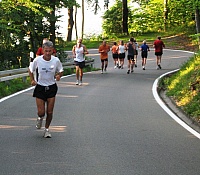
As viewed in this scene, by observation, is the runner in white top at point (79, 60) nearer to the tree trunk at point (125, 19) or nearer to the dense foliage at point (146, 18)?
the tree trunk at point (125, 19)

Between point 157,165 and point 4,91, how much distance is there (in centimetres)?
993

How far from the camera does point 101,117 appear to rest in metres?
12.1

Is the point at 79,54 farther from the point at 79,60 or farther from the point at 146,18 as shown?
the point at 146,18

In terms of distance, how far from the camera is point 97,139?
9445mm

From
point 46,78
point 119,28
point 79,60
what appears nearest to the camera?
point 46,78

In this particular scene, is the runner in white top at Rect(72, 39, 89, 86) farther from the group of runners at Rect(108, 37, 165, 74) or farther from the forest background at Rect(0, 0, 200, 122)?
the group of runners at Rect(108, 37, 165, 74)

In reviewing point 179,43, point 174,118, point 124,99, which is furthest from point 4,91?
point 179,43

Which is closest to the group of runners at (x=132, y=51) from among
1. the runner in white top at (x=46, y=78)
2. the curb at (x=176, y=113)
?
the curb at (x=176, y=113)

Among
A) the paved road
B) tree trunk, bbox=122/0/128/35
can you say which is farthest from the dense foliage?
the paved road

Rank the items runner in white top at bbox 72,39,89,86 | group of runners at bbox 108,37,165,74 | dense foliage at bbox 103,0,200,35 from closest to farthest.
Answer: runner in white top at bbox 72,39,89,86 < group of runners at bbox 108,37,165,74 < dense foliage at bbox 103,0,200,35

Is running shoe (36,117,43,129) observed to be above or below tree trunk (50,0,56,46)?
below

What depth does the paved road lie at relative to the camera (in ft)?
24.1

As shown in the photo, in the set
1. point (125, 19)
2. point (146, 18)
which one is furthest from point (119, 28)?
point (146, 18)

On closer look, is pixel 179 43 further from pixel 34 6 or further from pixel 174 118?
pixel 174 118
